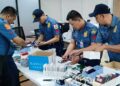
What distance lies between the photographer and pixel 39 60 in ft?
7.68

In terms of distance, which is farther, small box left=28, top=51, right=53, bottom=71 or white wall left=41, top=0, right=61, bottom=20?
white wall left=41, top=0, right=61, bottom=20

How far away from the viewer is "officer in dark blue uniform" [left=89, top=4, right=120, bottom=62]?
218cm

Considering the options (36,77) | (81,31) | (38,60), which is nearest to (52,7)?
(81,31)

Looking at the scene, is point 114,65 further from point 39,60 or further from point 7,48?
point 7,48

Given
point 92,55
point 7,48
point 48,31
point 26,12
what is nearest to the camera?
point 92,55

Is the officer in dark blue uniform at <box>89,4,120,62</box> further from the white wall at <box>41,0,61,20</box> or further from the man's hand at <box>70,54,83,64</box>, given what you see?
the white wall at <box>41,0,61,20</box>

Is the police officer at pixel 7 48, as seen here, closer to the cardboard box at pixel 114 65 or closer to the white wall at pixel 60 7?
the cardboard box at pixel 114 65

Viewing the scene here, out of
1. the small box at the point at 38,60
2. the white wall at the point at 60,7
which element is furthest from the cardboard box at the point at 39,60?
the white wall at the point at 60,7

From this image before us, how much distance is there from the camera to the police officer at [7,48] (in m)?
2.36

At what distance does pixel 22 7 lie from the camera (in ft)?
17.7

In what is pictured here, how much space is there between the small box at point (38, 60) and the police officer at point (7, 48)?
0.25 meters

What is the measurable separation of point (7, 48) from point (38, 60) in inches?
16.5

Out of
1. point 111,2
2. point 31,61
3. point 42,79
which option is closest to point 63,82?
point 42,79

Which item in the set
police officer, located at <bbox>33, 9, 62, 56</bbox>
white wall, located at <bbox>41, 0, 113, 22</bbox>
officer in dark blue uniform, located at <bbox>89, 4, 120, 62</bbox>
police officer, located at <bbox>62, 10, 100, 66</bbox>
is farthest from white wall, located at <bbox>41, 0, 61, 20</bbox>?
officer in dark blue uniform, located at <bbox>89, 4, 120, 62</bbox>
